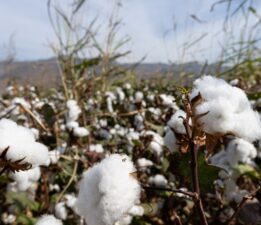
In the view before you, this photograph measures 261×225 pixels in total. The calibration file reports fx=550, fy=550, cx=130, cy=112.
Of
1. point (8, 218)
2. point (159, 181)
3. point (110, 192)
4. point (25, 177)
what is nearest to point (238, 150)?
point (159, 181)

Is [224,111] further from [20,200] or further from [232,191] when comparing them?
[20,200]

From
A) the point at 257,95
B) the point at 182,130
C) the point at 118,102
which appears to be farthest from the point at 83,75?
the point at 182,130

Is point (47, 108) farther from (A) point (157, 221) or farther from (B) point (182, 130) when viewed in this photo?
(B) point (182, 130)

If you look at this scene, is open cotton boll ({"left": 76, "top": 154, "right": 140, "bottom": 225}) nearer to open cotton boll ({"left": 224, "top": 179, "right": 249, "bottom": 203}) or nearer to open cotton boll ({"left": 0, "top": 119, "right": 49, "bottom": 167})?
open cotton boll ({"left": 0, "top": 119, "right": 49, "bottom": 167})

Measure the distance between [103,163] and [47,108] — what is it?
1.28 m

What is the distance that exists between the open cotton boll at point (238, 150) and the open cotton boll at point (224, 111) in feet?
3.07

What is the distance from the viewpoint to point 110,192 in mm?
759

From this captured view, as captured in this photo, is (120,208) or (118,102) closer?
(120,208)

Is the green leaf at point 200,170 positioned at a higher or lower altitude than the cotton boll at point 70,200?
higher

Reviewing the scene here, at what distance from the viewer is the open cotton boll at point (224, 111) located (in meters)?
0.83

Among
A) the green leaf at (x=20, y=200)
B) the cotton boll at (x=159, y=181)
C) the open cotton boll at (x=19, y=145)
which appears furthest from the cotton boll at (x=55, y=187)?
the open cotton boll at (x=19, y=145)

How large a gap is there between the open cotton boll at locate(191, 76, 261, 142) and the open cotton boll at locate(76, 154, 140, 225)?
0.14m

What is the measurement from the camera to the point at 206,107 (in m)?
0.83

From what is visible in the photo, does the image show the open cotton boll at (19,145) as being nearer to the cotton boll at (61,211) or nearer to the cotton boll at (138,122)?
the cotton boll at (61,211)
